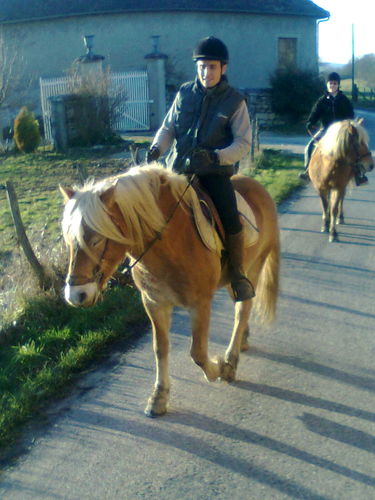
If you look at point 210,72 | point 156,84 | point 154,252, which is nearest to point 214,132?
point 210,72

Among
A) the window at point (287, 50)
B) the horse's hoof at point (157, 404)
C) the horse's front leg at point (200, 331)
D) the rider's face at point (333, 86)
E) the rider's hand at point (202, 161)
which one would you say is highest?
the window at point (287, 50)

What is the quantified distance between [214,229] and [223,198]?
0.86 ft

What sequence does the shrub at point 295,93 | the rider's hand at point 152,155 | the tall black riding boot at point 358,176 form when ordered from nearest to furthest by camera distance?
the rider's hand at point 152,155
the tall black riding boot at point 358,176
the shrub at point 295,93

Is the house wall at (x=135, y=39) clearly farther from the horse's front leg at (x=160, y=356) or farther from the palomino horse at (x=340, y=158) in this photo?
the horse's front leg at (x=160, y=356)

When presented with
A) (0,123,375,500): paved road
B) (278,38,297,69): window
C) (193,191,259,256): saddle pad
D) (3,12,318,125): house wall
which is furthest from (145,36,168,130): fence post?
(193,191,259,256): saddle pad

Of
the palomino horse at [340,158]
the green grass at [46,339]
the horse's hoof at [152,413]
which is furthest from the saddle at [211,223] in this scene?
the palomino horse at [340,158]

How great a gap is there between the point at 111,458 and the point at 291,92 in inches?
1081

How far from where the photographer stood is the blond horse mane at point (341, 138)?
368 inches

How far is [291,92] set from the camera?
95.4 feet

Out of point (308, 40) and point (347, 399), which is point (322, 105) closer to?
point (347, 399)

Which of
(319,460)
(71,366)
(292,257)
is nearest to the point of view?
(319,460)

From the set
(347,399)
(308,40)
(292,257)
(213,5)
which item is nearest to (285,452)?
(347,399)

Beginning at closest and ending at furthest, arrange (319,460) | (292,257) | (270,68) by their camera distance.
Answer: (319,460) < (292,257) < (270,68)

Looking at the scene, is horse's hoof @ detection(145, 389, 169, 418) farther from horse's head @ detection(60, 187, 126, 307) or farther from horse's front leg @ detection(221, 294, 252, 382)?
horse's head @ detection(60, 187, 126, 307)
